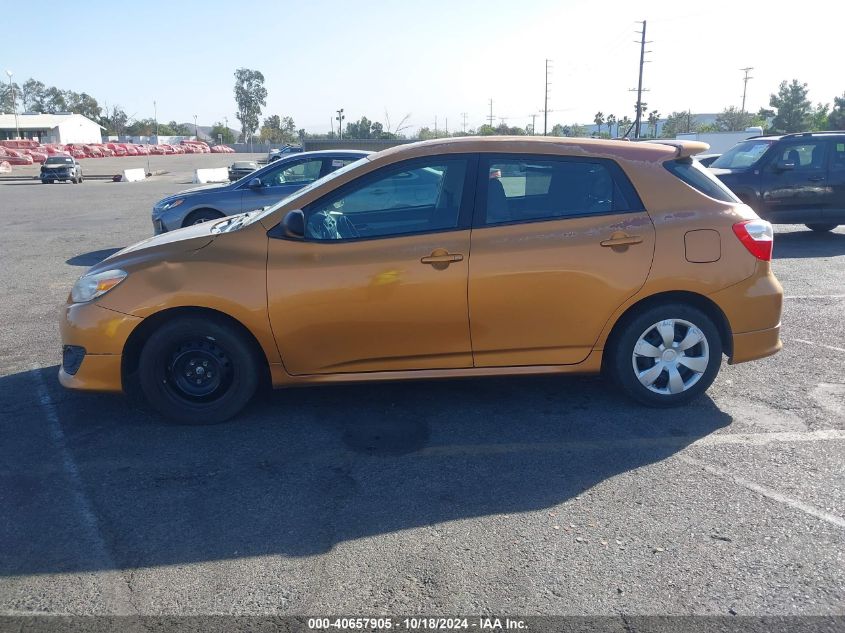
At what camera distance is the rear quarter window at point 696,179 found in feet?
16.5

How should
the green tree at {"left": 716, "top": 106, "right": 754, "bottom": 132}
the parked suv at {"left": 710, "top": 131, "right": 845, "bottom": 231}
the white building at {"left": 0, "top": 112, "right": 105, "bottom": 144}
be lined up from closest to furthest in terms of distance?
the parked suv at {"left": 710, "top": 131, "right": 845, "bottom": 231}
the green tree at {"left": 716, "top": 106, "right": 754, "bottom": 132}
the white building at {"left": 0, "top": 112, "right": 105, "bottom": 144}

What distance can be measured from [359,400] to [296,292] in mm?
1045

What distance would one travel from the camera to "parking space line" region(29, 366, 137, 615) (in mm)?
3145

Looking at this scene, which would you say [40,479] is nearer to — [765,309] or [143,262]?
[143,262]

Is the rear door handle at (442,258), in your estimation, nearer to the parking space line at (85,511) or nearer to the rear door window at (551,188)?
the rear door window at (551,188)

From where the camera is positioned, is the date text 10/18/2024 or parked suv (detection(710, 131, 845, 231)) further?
parked suv (detection(710, 131, 845, 231))

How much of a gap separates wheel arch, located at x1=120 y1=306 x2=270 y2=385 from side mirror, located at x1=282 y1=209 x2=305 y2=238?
2.18 ft

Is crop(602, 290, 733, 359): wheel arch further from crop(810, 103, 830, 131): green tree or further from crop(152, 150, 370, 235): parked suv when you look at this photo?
crop(810, 103, 830, 131): green tree

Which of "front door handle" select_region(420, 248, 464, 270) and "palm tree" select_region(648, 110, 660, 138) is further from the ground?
"palm tree" select_region(648, 110, 660, 138)

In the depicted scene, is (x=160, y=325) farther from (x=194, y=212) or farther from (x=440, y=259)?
(x=194, y=212)

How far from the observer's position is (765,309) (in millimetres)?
5012

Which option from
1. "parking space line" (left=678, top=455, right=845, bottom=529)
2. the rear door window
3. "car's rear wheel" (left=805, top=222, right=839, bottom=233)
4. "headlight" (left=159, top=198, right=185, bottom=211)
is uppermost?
the rear door window

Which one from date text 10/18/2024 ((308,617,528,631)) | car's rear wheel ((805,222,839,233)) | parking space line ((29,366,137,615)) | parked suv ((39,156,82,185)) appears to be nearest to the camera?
date text 10/18/2024 ((308,617,528,631))

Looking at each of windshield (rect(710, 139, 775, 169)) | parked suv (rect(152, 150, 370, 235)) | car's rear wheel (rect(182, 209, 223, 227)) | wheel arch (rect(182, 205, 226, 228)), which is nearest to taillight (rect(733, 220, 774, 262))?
parked suv (rect(152, 150, 370, 235))
